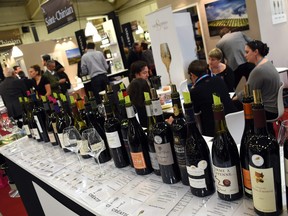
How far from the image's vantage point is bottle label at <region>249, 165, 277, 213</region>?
687mm

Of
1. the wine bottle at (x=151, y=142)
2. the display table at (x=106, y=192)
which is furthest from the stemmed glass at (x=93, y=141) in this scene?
the wine bottle at (x=151, y=142)

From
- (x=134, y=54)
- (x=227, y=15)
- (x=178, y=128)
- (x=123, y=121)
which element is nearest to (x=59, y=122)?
(x=123, y=121)

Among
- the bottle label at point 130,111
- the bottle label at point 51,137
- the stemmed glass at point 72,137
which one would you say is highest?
the bottle label at point 130,111

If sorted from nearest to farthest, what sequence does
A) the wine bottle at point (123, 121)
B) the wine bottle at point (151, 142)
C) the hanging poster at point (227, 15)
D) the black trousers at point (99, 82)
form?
the wine bottle at point (151, 142) → the wine bottle at point (123, 121) → the hanging poster at point (227, 15) → the black trousers at point (99, 82)

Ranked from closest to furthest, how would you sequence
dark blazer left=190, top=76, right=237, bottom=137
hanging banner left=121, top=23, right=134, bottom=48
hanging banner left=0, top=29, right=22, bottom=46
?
dark blazer left=190, top=76, right=237, bottom=137 < hanging banner left=121, top=23, right=134, bottom=48 < hanging banner left=0, top=29, right=22, bottom=46

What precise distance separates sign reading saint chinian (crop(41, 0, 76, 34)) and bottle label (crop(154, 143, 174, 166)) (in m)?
4.41

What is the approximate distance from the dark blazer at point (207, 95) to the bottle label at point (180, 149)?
4.90 feet

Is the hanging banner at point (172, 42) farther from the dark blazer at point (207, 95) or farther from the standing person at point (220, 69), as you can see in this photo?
the dark blazer at point (207, 95)

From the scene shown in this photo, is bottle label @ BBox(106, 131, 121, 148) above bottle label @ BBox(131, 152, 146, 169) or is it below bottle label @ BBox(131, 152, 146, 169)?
above

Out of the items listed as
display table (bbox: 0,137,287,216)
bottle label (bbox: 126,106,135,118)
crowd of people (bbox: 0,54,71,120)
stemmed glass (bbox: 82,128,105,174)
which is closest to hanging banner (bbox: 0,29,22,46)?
crowd of people (bbox: 0,54,71,120)

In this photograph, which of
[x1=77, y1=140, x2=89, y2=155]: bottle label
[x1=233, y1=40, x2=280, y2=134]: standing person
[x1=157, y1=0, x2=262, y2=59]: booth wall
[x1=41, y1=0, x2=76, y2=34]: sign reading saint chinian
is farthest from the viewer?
[x1=157, y1=0, x2=262, y2=59]: booth wall

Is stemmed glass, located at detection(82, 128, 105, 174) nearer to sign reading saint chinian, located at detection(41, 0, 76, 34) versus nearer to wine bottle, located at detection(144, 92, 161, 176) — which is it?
wine bottle, located at detection(144, 92, 161, 176)

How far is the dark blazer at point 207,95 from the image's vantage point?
2.38m

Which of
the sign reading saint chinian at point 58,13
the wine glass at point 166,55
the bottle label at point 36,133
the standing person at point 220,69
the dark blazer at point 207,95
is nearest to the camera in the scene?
the bottle label at point 36,133
